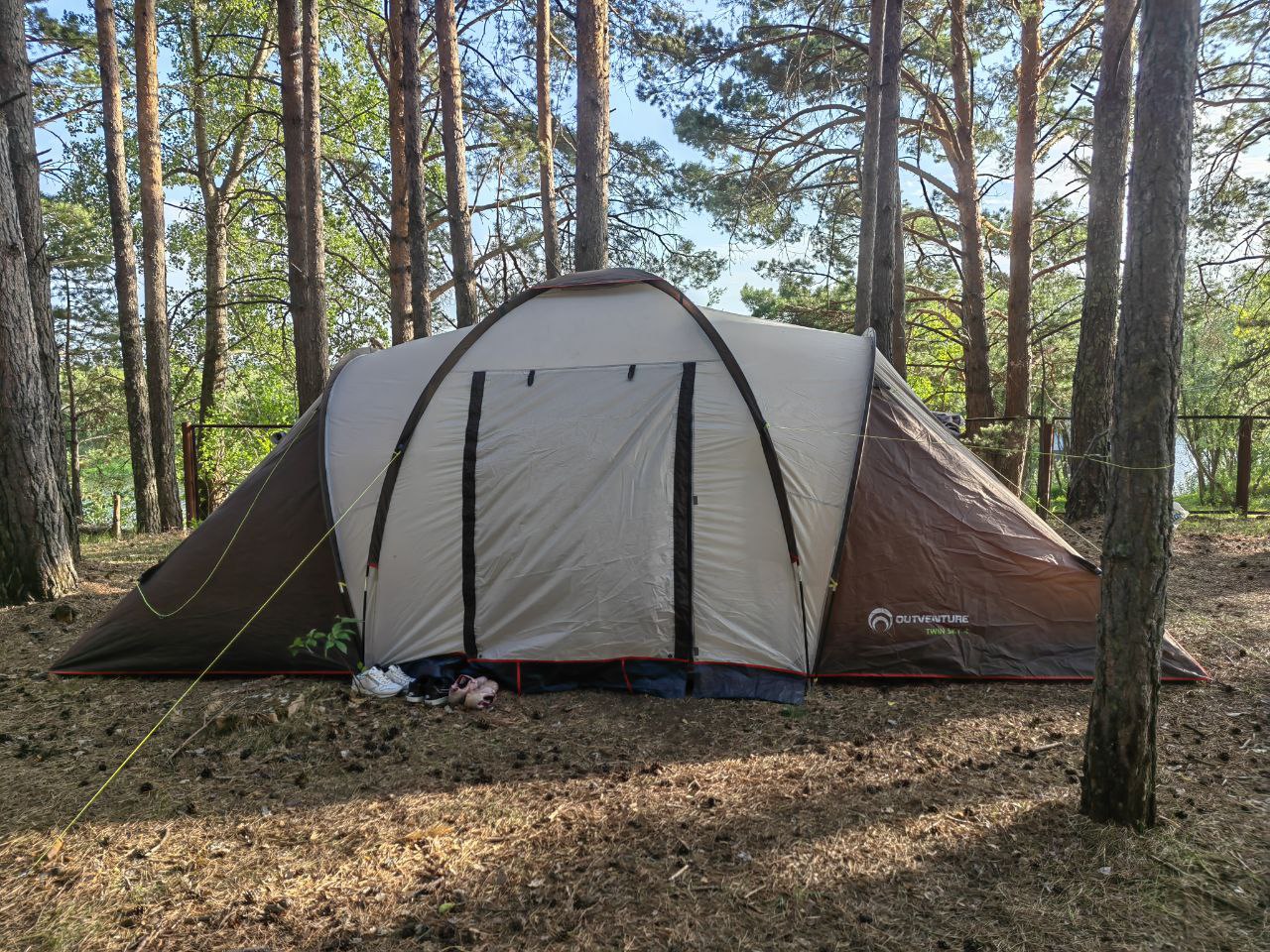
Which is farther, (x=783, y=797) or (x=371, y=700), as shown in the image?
(x=371, y=700)

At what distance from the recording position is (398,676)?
414 cm

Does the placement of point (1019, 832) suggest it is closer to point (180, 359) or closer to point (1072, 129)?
point (1072, 129)

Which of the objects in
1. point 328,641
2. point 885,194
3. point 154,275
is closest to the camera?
point 328,641

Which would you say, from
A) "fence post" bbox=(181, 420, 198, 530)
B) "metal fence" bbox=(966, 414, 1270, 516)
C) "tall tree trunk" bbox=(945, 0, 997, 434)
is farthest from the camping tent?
"tall tree trunk" bbox=(945, 0, 997, 434)

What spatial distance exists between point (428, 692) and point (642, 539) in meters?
1.44

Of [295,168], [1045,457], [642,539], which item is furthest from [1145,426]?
[295,168]

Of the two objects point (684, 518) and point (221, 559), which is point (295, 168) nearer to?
point (221, 559)

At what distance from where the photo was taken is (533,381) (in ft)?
14.8

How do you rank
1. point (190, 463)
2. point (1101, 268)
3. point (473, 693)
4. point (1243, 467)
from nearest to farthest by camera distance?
point (473, 693) < point (1101, 268) < point (1243, 467) < point (190, 463)

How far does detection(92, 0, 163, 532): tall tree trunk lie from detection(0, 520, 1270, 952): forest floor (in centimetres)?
626

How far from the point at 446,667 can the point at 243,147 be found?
48.3 ft

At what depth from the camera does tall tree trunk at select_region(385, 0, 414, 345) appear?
1017 centimetres

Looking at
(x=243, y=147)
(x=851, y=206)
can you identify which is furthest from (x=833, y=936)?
(x=243, y=147)

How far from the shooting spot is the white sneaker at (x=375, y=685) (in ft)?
13.2
